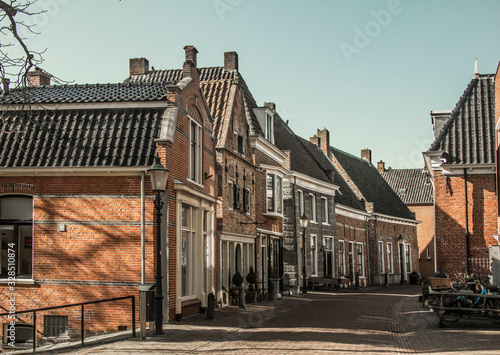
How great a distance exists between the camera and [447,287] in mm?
19781

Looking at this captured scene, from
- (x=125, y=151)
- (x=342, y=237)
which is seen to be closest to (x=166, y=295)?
(x=125, y=151)

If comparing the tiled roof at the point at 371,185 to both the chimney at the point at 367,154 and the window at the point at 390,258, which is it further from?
the window at the point at 390,258

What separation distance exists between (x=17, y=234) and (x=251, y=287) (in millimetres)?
10847

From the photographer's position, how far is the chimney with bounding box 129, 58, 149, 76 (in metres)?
31.0

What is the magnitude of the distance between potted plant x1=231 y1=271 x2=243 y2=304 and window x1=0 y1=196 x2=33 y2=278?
841 cm

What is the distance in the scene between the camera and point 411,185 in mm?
63500

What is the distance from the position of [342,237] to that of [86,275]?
27.9m

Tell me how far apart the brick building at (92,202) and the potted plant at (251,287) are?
702 cm

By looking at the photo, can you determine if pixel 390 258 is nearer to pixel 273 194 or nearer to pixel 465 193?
pixel 273 194

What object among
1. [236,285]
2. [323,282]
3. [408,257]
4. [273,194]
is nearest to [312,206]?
[323,282]

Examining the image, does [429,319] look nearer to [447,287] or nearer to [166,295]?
[447,287]

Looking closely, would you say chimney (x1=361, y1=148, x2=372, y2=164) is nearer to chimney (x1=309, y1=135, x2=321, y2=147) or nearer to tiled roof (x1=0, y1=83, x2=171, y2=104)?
chimney (x1=309, y1=135, x2=321, y2=147)

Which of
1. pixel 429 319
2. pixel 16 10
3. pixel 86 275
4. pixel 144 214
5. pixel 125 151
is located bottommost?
pixel 429 319

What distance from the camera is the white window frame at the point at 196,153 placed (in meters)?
18.9
